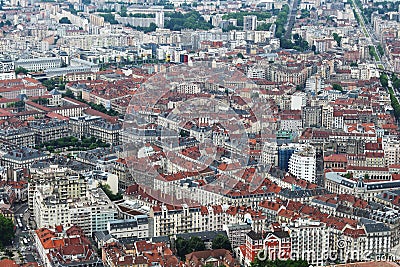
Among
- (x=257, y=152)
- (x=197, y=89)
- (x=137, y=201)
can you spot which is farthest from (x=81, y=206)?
(x=197, y=89)

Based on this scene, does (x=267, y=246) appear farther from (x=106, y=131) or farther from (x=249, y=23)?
(x=249, y=23)

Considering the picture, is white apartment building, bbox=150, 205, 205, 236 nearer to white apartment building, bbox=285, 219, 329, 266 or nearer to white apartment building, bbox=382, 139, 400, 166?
white apartment building, bbox=285, 219, 329, 266

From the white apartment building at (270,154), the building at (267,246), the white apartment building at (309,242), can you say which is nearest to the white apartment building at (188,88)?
the white apartment building at (270,154)

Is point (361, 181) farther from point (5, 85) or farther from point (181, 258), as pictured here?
point (5, 85)

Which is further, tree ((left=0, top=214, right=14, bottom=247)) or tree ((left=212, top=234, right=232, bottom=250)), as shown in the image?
tree ((left=0, top=214, right=14, bottom=247))

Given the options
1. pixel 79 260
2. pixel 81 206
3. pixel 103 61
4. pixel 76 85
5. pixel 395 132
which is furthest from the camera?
pixel 103 61

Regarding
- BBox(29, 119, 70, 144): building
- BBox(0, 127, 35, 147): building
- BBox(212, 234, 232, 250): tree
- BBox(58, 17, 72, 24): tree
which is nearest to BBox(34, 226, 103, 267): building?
BBox(212, 234, 232, 250): tree

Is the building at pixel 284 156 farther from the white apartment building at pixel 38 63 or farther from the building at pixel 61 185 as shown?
the white apartment building at pixel 38 63
